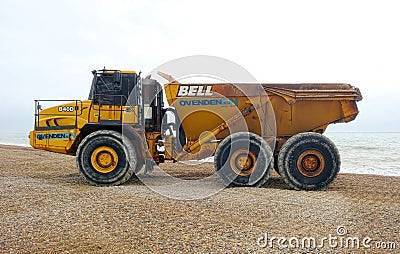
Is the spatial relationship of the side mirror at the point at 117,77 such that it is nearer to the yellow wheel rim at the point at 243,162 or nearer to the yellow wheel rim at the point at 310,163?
the yellow wheel rim at the point at 243,162

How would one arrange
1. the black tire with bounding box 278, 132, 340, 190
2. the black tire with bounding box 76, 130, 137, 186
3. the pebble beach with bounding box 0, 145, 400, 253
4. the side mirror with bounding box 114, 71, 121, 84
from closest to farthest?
the pebble beach with bounding box 0, 145, 400, 253
the black tire with bounding box 278, 132, 340, 190
the black tire with bounding box 76, 130, 137, 186
the side mirror with bounding box 114, 71, 121, 84

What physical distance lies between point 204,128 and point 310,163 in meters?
2.66

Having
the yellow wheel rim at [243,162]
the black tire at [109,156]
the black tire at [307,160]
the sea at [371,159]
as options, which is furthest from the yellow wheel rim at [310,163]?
the sea at [371,159]

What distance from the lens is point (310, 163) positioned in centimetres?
847

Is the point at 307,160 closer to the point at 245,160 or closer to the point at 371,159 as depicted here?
the point at 245,160

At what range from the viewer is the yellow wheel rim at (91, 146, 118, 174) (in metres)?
8.57

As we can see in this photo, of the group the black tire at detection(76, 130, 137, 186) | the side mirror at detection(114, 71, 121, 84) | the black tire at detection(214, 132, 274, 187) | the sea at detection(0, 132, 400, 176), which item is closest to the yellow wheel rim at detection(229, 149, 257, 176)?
the black tire at detection(214, 132, 274, 187)

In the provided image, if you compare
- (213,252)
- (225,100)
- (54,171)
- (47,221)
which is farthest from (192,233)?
(54,171)

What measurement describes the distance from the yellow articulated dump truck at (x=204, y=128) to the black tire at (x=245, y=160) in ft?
0.07

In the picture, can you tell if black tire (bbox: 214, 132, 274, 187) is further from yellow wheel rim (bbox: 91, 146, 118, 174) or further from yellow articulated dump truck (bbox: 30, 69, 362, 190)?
yellow wheel rim (bbox: 91, 146, 118, 174)

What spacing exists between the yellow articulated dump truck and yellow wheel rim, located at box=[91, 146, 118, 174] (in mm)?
23

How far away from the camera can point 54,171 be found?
38.0 feet

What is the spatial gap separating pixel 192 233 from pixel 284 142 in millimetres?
4886

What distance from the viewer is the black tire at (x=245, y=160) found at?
8.47m
